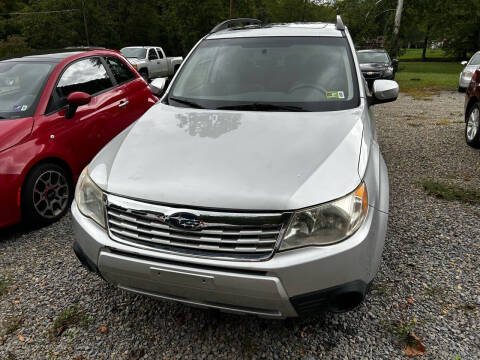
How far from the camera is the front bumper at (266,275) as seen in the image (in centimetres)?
175

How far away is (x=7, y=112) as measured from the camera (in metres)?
3.62

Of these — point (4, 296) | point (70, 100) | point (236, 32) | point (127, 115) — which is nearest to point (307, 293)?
point (4, 296)

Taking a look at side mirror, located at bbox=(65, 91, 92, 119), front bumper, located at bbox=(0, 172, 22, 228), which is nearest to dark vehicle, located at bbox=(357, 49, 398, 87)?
side mirror, located at bbox=(65, 91, 92, 119)

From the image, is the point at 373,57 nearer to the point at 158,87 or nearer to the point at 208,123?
the point at 158,87

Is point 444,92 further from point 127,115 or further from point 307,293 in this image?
point 307,293

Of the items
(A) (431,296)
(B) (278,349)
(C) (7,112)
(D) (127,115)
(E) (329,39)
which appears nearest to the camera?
(B) (278,349)

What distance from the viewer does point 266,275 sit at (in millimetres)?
1746

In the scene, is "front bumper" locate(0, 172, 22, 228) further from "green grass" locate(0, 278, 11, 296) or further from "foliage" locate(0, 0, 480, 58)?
"foliage" locate(0, 0, 480, 58)

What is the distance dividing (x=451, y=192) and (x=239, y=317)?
127 inches

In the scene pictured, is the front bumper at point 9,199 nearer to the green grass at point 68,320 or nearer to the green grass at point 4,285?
the green grass at point 4,285

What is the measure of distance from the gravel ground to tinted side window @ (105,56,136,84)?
88.1 inches

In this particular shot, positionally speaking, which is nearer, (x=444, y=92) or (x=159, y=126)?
(x=159, y=126)

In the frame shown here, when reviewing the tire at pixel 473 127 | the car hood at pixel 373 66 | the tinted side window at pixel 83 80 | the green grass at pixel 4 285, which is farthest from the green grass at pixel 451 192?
the car hood at pixel 373 66

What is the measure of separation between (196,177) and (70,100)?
2.48 metres
